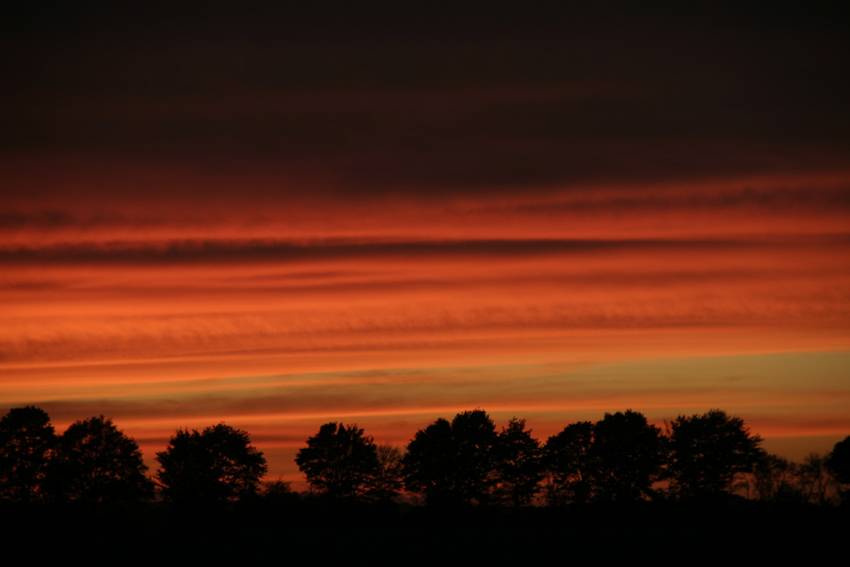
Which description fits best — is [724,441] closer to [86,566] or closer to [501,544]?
[501,544]

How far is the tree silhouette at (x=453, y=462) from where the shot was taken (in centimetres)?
11531

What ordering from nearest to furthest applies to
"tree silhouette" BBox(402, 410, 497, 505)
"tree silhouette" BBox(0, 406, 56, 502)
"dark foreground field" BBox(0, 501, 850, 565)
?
"dark foreground field" BBox(0, 501, 850, 565), "tree silhouette" BBox(0, 406, 56, 502), "tree silhouette" BBox(402, 410, 497, 505)

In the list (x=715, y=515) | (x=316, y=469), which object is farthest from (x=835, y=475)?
(x=316, y=469)

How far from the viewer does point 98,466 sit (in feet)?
367

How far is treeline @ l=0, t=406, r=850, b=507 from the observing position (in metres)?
110

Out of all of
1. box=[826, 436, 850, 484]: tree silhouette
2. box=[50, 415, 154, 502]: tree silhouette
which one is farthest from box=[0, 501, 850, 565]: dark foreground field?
box=[826, 436, 850, 484]: tree silhouette

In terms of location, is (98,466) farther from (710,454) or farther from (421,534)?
(710,454)

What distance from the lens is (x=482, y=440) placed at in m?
120

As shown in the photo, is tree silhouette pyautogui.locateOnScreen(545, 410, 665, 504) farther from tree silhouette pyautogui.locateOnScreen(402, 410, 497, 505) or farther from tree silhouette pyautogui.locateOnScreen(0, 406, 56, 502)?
tree silhouette pyautogui.locateOnScreen(0, 406, 56, 502)

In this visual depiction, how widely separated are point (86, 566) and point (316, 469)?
75.4m

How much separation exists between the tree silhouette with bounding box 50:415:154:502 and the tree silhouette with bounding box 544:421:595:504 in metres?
58.0

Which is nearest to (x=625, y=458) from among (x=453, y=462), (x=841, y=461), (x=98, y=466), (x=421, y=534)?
(x=453, y=462)

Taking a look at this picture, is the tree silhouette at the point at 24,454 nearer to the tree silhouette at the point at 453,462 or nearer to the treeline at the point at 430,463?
the treeline at the point at 430,463

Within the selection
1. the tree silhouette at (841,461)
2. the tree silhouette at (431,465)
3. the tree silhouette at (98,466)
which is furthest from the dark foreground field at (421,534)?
the tree silhouette at (841,461)
